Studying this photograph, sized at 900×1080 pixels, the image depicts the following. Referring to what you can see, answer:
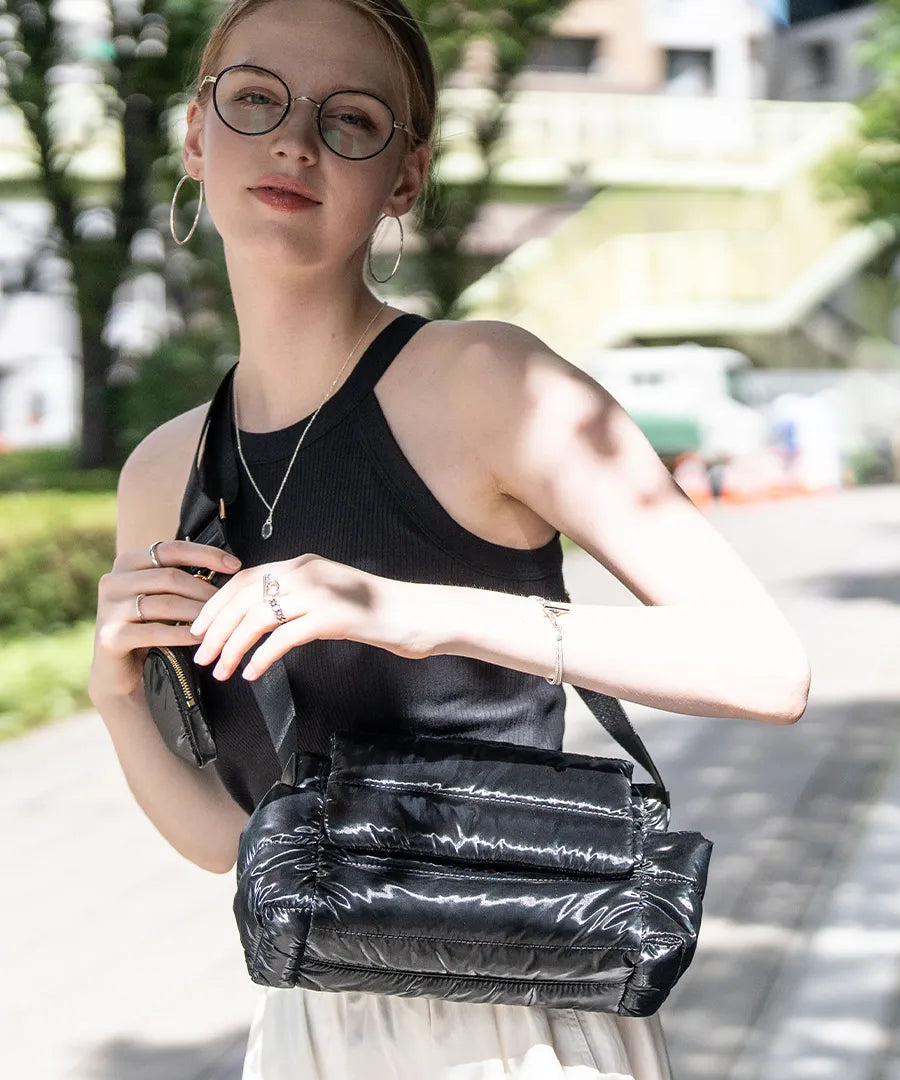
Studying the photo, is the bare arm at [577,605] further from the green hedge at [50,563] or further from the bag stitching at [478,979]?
the green hedge at [50,563]

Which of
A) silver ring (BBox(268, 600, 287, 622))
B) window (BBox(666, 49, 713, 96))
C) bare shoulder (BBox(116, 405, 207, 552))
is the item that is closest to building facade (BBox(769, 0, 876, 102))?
window (BBox(666, 49, 713, 96))

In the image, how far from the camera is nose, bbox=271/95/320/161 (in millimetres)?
1817

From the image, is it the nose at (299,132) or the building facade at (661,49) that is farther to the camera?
the building facade at (661,49)

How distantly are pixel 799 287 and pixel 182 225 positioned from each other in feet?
53.0

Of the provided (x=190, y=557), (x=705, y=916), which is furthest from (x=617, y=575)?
(x=705, y=916)

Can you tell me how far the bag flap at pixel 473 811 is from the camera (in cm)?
162

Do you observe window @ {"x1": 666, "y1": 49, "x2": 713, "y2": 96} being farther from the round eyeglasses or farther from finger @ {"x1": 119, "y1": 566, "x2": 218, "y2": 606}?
finger @ {"x1": 119, "y1": 566, "x2": 218, "y2": 606}

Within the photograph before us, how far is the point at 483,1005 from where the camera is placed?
1715 mm

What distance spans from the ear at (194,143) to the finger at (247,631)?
780mm

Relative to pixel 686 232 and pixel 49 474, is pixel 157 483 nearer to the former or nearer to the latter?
pixel 49 474

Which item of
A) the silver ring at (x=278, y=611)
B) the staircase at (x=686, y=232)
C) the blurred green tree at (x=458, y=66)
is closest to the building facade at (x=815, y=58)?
the staircase at (x=686, y=232)

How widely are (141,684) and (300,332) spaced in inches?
19.1

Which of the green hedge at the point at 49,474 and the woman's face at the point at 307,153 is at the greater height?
the woman's face at the point at 307,153

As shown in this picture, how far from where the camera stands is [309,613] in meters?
Result: 1.49
